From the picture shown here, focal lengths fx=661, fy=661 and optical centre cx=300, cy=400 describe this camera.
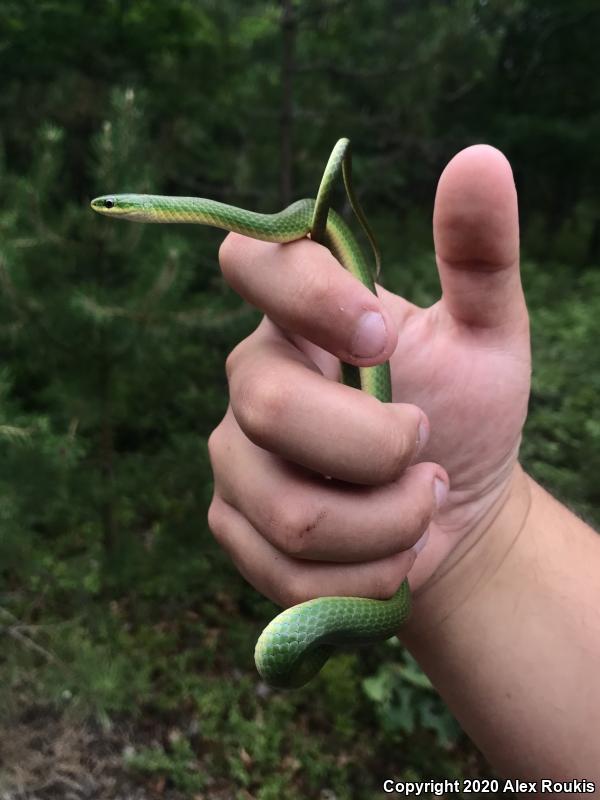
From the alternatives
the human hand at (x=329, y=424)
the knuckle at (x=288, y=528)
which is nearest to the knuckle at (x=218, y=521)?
the human hand at (x=329, y=424)

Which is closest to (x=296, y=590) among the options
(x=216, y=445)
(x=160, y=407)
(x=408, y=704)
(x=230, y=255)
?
(x=216, y=445)

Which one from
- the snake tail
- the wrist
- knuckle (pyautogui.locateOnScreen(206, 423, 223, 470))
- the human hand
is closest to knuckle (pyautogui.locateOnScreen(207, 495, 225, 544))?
the human hand

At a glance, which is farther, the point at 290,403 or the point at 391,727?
the point at 391,727

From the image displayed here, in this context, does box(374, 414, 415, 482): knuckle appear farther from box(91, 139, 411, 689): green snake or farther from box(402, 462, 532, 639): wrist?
box(402, 462, 532, 639): wrist

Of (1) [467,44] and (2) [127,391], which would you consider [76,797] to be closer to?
(2) [127,391]

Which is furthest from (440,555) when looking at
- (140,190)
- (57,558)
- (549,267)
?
(549,267)

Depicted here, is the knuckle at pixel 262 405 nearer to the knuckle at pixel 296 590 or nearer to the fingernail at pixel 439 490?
the knuckle at pixel 296 590

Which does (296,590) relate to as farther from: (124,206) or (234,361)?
(124,206)
